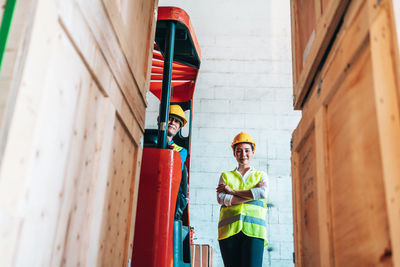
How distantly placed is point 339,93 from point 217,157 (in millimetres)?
4342

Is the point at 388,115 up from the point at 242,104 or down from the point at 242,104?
down

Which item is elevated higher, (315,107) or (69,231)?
(315,107)

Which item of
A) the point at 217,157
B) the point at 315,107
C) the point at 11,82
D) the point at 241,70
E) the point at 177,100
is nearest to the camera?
the point at 11,82

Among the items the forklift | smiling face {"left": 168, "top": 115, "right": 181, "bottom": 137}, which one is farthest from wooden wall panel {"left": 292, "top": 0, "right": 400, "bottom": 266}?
smiling face {"left": 168, "top": 115, "right": 181, "bottom": 137}

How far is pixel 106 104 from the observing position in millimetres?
1812

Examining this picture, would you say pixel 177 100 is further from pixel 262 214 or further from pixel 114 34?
pixel 114 34

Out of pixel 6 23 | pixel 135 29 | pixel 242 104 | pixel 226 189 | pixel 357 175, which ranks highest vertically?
pixel 242 104

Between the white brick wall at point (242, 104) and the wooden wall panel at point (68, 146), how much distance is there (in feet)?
11.8

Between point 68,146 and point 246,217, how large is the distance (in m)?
2.36

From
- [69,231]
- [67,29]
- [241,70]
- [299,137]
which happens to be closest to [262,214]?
[299,137]

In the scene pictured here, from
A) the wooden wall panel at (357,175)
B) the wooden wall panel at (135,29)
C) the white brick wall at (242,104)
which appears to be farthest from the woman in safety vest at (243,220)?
the white brick wall at (242,104)

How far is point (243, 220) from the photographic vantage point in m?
3.47

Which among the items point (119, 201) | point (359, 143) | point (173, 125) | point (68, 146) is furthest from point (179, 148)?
point (359, 143)

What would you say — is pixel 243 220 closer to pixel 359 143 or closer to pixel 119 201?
pixel 119 201
